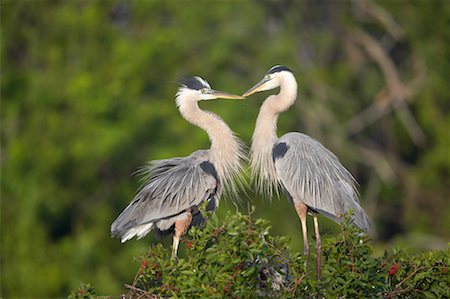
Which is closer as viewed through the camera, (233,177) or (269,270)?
(269,270)

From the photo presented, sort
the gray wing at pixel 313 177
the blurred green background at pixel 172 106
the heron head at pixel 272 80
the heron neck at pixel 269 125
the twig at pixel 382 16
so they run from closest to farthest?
1. the gray wing at pixel 313 177
2. the heron neck at pixel 269 125
3. the heron head at pixel 272 80
4. the blurred green background at pixel 172 106
5. the twig at pixel 382 16

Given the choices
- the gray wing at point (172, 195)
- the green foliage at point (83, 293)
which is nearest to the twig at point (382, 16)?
the gray wing at point (172, 195)

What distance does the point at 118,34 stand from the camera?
69.6ft

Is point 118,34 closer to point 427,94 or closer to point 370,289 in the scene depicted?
point 427,94

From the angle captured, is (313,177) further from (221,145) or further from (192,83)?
(192,83)

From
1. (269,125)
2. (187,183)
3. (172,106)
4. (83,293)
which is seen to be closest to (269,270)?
(83,293)

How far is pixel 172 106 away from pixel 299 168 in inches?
470

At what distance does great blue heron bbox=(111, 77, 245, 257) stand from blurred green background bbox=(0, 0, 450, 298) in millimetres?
8361

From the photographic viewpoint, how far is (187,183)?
796cm

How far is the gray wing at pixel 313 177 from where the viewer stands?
7.93 metres

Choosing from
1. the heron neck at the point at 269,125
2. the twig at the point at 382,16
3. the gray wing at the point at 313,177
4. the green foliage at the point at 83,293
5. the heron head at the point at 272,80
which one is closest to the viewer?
the green foliage at the point at 83,293

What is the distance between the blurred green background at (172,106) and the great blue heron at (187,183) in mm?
8361

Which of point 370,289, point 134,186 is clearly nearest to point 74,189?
point 134,186

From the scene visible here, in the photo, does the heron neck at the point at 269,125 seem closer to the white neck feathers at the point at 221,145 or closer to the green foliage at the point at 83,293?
the white neck feathers at the point at 221,145
